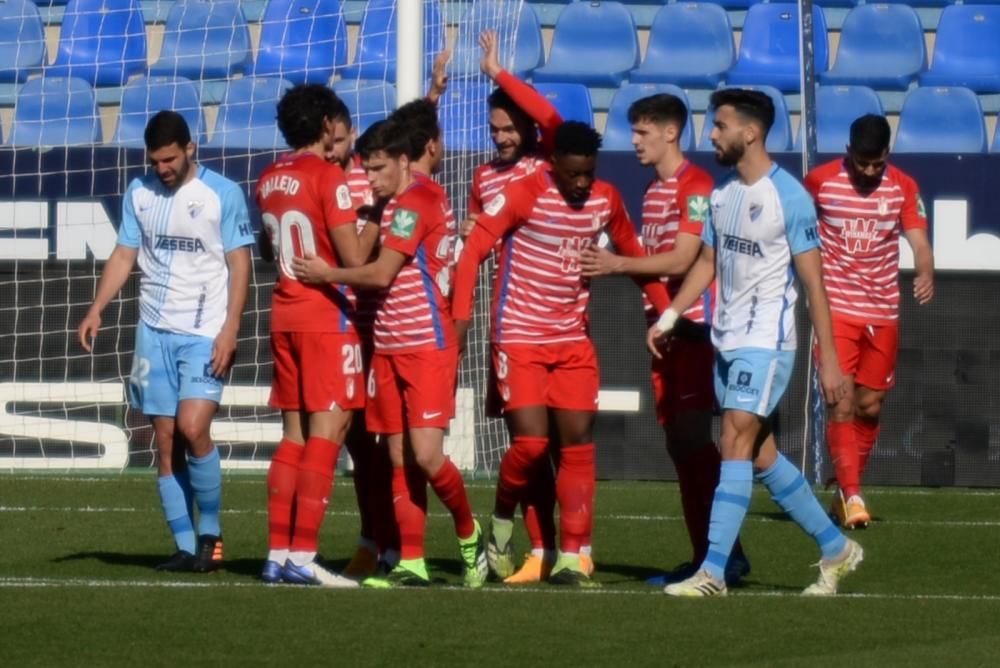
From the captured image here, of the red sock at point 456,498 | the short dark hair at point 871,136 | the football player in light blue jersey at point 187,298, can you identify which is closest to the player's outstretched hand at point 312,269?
the football player in light blue jersey at point 187,298

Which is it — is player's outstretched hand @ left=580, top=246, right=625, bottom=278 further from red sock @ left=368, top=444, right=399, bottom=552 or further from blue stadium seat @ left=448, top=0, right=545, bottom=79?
blue stadium seat @ left=448, top=0, right=545, bottom=79

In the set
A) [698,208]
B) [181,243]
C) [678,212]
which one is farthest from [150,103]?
[698,208]

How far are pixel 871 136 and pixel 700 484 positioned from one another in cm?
259

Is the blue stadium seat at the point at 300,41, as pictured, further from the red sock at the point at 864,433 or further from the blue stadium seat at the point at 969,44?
the red sock at the point at 864,433

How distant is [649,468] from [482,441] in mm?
1116

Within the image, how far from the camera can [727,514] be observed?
6.74 meters

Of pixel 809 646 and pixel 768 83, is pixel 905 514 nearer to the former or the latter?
pixel 809 646

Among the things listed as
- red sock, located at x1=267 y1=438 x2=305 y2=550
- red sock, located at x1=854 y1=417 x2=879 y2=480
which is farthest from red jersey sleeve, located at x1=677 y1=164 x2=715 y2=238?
red sock, located at x1=854 y1=417 x2=879 y2=480

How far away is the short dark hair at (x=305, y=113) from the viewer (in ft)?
23.2

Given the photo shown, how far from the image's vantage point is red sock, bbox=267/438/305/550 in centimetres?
713

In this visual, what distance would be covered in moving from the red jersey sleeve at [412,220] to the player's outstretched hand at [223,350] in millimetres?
864

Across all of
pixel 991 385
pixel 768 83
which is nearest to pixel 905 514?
pixel 991 385

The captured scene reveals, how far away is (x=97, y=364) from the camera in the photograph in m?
12.5

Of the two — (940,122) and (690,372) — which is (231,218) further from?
(940,122)
